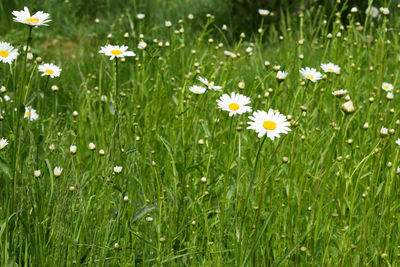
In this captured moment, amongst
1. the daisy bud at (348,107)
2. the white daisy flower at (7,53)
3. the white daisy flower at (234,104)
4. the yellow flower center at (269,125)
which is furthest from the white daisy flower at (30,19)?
the daisy bud at (348,107)

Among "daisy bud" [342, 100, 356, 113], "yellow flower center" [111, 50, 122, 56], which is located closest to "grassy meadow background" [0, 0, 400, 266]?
"daisy bud" [342, 100, 356, 113]

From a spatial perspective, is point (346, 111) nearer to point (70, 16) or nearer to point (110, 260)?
point (110, 260)

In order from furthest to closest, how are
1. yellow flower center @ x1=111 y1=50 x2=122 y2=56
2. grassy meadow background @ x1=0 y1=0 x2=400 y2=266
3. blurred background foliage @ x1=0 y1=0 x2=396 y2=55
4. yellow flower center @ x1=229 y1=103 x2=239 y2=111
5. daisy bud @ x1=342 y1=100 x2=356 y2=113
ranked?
blurred background foliage @ x1=0 y1=0 x2=396 y2=55
yellow flower center @ x1=111 y1=50 x2=122 y2=56
yellow flower center @ x1=229 y1=103 x2=239 y2=111
grassy meadow background @ x1=0 y1=0 x2=400 y2=266
daisy bud @ x1=342 y1=100 x2=356 y2=113

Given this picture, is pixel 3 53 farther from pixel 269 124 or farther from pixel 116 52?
pixel 269 124

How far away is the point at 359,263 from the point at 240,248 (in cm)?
40

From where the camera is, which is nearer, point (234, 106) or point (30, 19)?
point (30, 19)

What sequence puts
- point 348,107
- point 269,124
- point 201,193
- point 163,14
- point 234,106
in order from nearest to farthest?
point 348,107 → point 269,124 → point 234,106 → point 201,193 → point 163,14

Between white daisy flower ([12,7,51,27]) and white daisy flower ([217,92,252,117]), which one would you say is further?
white daisy flower ([217,92,252,117])

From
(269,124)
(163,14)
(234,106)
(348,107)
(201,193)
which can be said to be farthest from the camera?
(163,14)

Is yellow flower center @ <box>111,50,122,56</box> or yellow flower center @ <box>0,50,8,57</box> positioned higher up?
yellow flower center @ <box>0,50,8,57</box>

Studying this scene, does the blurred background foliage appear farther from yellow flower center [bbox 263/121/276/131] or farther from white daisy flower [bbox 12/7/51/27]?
yellow flower center [bbox 263/121/276/131]

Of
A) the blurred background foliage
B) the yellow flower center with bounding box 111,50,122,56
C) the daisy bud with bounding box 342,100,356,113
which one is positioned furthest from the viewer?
the blurred background foliage

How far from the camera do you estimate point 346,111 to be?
4.28ft

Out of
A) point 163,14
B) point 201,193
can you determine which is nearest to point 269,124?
point 201,193
